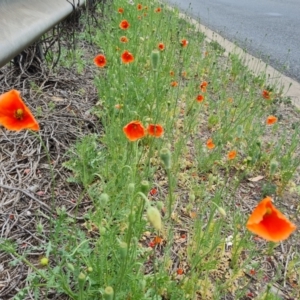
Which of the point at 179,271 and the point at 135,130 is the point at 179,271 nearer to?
the point at 179,271

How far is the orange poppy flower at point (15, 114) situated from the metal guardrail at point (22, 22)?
19.4 inches

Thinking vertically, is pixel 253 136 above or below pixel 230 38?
above

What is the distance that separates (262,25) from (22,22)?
6767 mm

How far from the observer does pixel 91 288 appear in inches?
56.8

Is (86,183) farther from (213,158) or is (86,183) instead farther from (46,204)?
(213,158)

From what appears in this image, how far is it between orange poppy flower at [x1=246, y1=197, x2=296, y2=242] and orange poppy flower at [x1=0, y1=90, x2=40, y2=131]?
627 mm

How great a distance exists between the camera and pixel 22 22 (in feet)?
6.52

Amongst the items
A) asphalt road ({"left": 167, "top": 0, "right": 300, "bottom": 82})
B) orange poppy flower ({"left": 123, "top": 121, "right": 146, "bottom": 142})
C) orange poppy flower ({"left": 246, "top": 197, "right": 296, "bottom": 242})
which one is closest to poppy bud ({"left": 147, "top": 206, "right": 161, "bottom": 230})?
orange poppy flower ({"left": 246, "top": 197, "right": 296, "bottom": 242})

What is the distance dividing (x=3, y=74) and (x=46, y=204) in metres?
1.36

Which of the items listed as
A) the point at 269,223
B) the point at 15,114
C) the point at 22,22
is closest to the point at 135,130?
the point at 15,114

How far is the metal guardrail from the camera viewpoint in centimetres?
166

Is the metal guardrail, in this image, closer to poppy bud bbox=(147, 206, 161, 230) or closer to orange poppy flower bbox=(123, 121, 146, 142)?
orange poppy flower bbox=(123, 121, 146, 142)

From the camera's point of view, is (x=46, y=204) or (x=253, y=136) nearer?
(x=46, y=204)

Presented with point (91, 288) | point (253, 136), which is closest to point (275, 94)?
point (253, 136)
